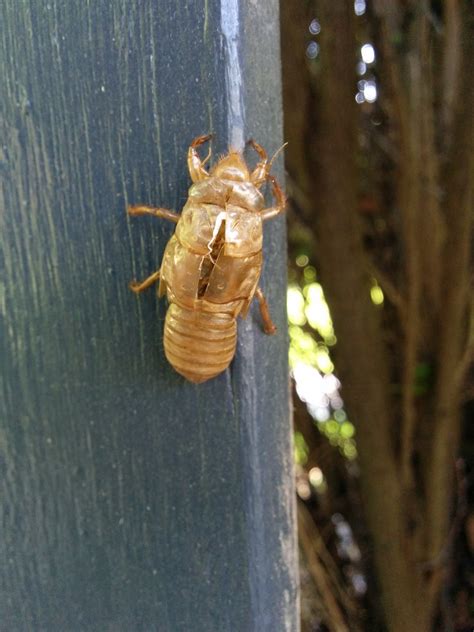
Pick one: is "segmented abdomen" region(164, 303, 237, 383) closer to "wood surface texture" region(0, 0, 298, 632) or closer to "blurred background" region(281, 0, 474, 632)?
"wood surface texture" region(0, 0, 298, 632)

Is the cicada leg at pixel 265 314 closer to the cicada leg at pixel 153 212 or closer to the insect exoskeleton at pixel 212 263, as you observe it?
the insect exoskeleton at pixel 212 263

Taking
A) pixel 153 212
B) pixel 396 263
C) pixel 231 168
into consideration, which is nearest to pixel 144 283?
pixel 153 212

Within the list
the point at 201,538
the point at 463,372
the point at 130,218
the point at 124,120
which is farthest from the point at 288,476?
the point at 463,372

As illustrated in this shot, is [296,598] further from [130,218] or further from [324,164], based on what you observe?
[324,164]

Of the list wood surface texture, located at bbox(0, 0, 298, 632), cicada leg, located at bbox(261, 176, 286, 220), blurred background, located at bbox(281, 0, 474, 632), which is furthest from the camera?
blurred background, located at bbox(281, 0, 474, 632)

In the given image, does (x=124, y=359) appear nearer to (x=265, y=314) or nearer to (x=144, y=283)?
(x=144, y=283)

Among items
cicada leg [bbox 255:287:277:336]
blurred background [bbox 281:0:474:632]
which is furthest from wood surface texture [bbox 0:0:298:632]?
blurred background [bbox 281:0:474:632]
